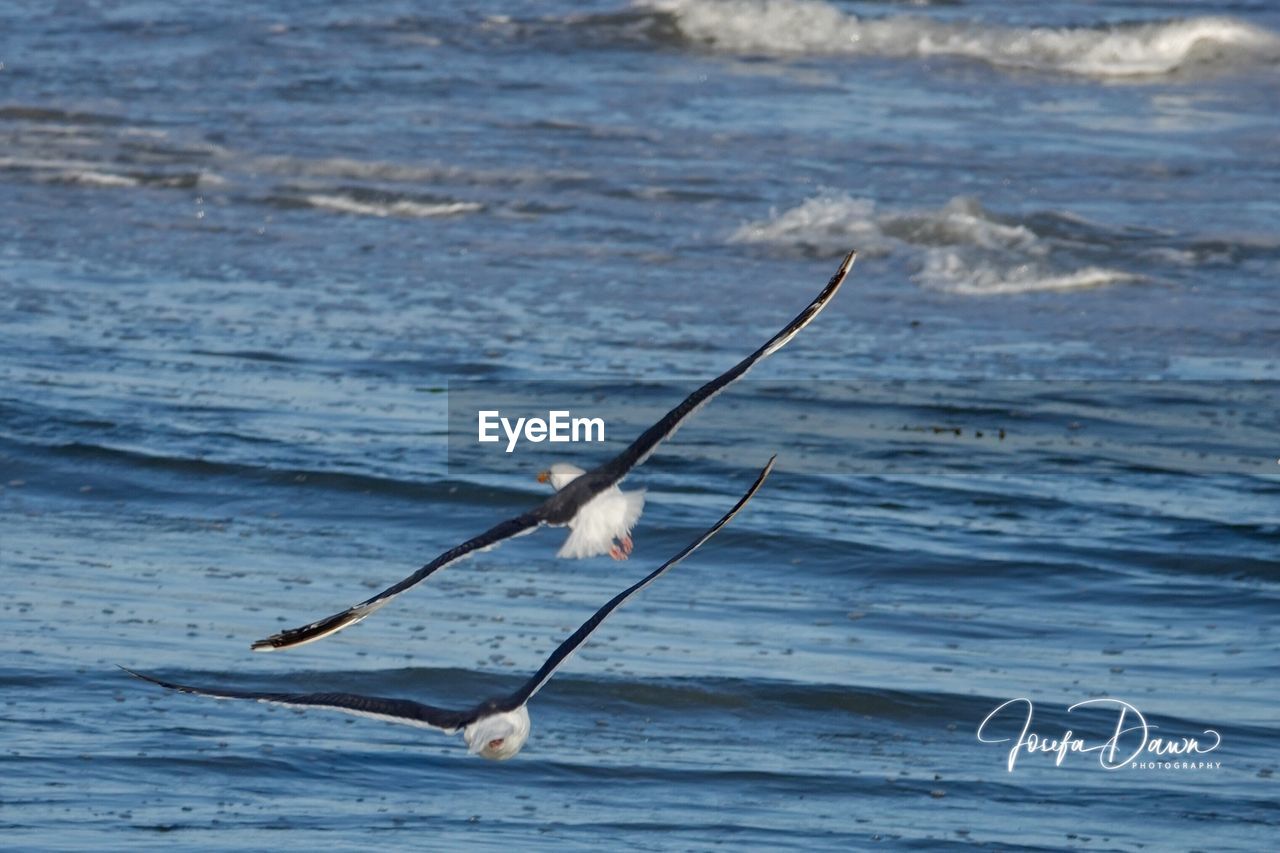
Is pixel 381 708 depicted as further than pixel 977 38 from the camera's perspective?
No

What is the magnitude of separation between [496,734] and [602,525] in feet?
3.59

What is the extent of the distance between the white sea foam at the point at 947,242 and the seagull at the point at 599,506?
8210 mm

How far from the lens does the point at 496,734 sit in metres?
4.52

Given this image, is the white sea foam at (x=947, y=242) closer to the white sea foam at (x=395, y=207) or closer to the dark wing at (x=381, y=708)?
the white sea foam at (x=395, y=207)

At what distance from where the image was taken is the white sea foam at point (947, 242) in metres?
13.7

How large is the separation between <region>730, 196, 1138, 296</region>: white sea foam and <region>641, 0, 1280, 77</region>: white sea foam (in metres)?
7.11

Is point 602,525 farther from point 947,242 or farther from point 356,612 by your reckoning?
point 947,242

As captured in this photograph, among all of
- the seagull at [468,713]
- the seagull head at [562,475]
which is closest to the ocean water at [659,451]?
the seagull head at [562,475]

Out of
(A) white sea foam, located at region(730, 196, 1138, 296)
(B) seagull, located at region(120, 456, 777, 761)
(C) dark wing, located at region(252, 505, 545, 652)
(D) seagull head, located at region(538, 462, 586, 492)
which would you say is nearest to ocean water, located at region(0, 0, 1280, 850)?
(A) white sea foam, located at region(730, 196, 1138, 296)

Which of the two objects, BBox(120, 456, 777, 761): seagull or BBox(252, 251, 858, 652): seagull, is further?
BBox(252, 251, 858, 652): seagull

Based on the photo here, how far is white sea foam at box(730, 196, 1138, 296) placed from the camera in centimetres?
1366

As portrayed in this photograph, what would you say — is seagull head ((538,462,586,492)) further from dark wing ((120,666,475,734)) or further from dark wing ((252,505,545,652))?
dark wing ((120,666,475,734))

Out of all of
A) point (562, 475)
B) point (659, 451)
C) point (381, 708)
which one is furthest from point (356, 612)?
point (659, 451)

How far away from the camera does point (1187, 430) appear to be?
10570 mm
